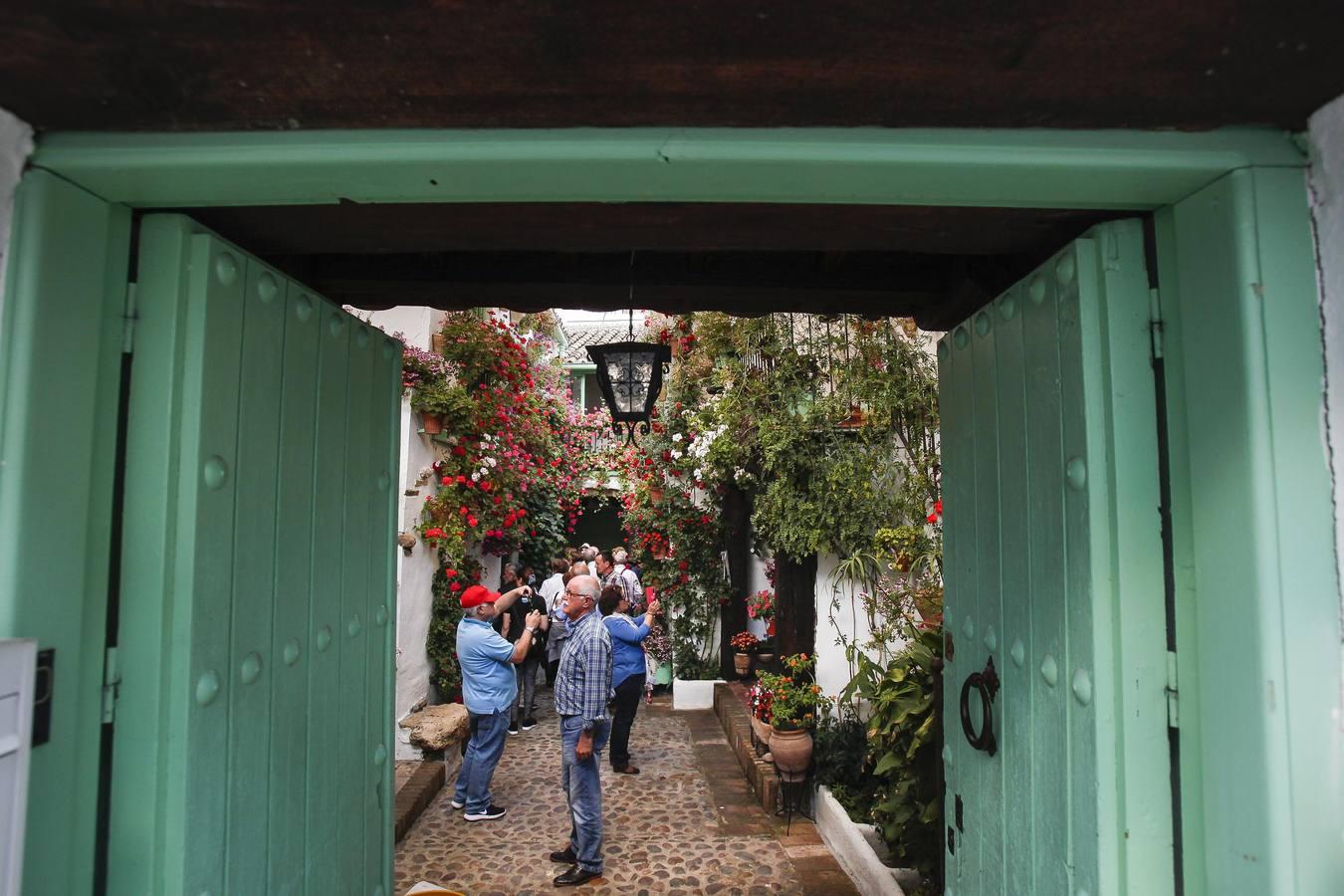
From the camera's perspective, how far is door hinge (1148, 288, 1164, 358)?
150 cm

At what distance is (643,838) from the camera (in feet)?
16.2

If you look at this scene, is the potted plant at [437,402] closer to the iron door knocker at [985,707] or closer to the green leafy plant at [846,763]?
the green leafy plant at [846,763]

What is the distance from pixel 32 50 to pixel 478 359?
5527mm

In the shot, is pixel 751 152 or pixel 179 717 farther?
pixel 179 717

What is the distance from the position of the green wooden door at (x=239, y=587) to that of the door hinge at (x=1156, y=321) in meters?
2.08

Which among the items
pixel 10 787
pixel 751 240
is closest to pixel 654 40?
pixel 751 240

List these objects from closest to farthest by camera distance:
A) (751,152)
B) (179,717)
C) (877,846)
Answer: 1. (751,152)
2. (179,717)
3. (877,846)

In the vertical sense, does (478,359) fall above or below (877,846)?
above

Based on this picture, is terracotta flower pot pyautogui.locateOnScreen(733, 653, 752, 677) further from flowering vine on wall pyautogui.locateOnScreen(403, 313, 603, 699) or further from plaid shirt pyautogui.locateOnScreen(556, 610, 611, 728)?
plaid shirt pyautogui.locateOnScreen(556, 610, 611, 728)

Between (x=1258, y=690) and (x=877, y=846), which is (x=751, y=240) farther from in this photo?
(x=877, y=846)

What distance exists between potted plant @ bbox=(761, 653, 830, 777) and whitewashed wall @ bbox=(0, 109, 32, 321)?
4807 mm

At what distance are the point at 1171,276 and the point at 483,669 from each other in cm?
485

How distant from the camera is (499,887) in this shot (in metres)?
4.25

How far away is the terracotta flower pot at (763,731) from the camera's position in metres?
5.40
